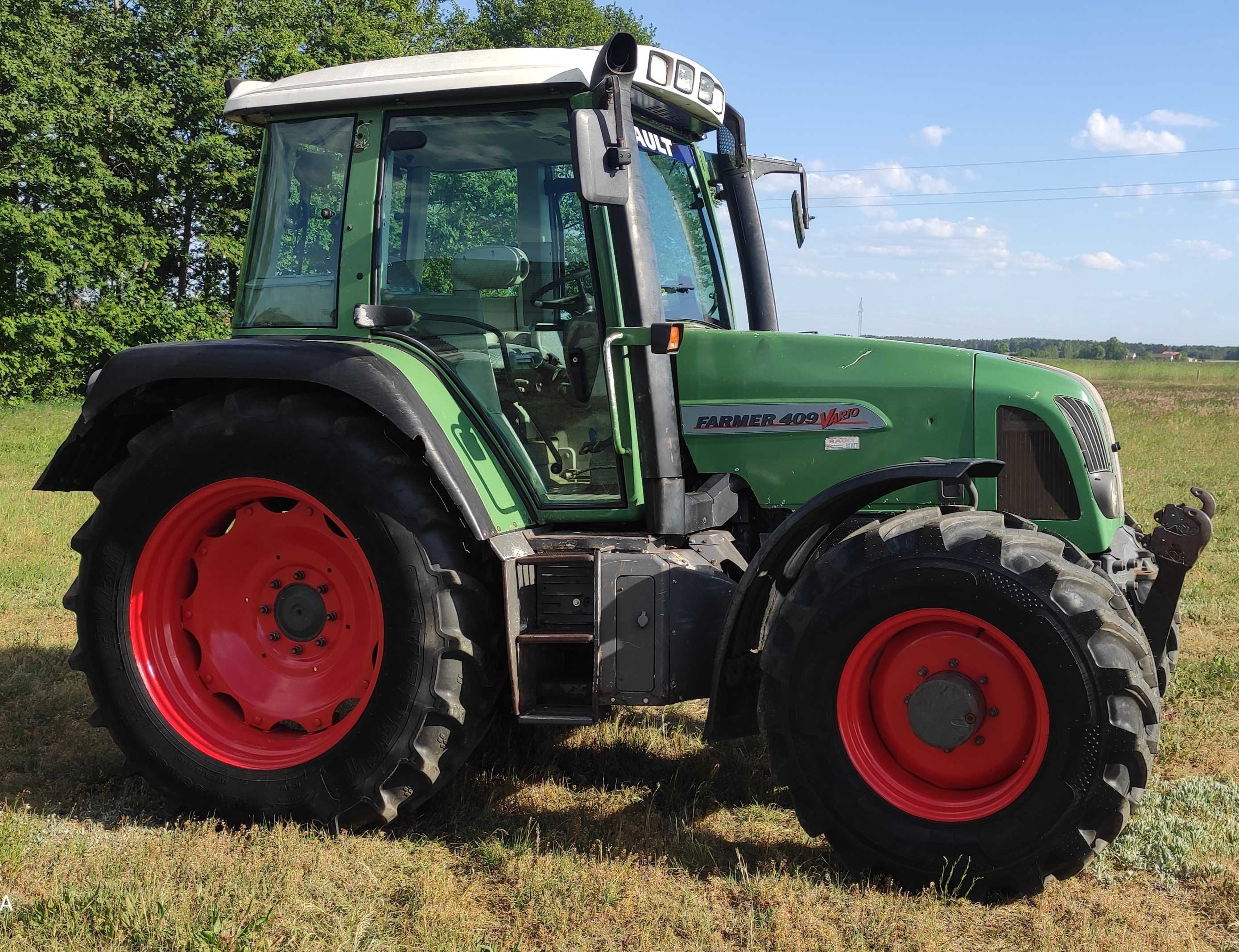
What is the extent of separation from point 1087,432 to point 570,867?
242 centimetres

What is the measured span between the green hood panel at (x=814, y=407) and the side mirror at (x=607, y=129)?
0.83m

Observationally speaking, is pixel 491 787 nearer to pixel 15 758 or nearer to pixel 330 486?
pixel 330 486

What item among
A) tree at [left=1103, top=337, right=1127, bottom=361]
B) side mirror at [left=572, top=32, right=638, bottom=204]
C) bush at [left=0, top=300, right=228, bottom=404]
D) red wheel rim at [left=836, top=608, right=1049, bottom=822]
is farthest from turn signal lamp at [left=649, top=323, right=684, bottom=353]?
tree at [left=1103, top=337, right=1127, bottom=361]

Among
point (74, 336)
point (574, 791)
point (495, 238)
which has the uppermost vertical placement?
point (495, 238)

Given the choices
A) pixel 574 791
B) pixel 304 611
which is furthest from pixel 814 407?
pixel 304 611

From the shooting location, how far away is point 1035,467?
390cm

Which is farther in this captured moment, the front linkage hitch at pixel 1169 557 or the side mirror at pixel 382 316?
the side mirror at pixel 382 316

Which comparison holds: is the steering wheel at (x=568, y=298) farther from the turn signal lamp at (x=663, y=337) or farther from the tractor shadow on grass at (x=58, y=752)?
the tractor shadow on grass at (x=58, y=752)

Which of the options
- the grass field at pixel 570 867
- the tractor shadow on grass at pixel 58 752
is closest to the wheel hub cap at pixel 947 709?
the grass field at pixel 570 867

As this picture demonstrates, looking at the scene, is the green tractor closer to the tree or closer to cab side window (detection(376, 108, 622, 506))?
cab side window (detection(376, 108, 622, 506))

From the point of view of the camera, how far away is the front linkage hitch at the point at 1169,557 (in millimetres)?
3535

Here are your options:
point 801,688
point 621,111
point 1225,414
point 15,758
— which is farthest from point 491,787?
point 1225,414

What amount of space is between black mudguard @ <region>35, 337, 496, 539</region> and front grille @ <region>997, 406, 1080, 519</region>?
6.11ft

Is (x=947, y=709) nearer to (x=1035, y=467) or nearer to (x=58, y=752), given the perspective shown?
(x=1035, y=467)
